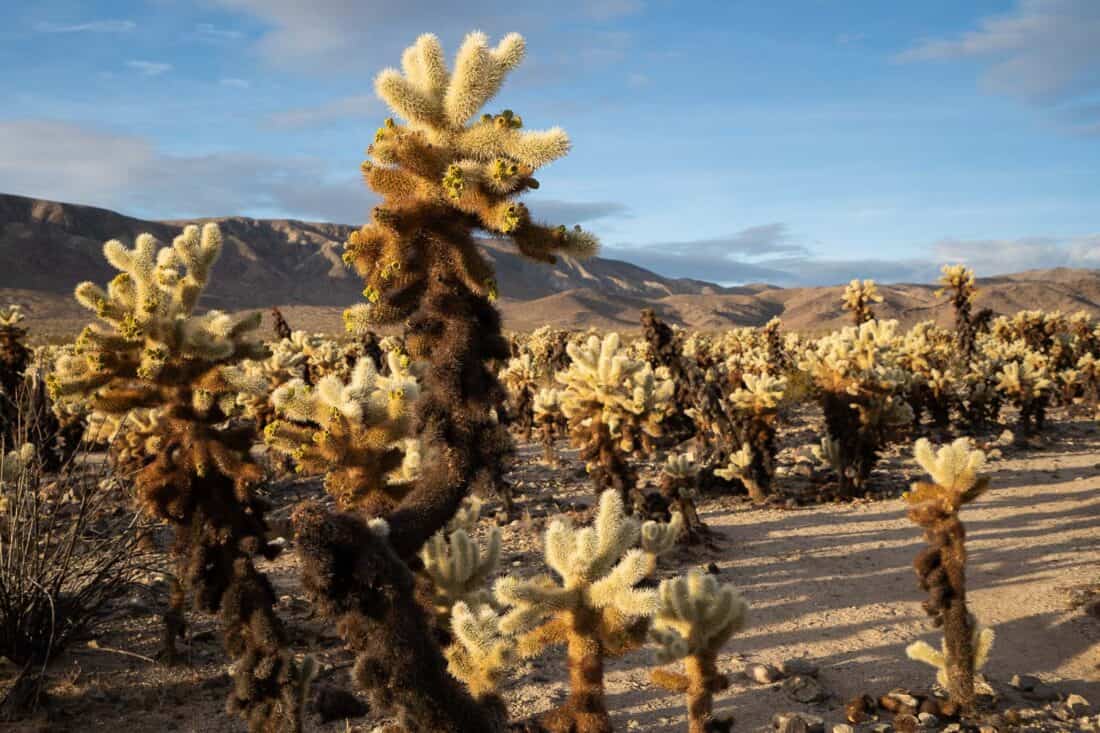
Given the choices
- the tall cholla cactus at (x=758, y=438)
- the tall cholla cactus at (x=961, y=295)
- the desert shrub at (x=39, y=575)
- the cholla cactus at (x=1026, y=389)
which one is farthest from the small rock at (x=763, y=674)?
the tall cholla cactus at (x=961, y=295)

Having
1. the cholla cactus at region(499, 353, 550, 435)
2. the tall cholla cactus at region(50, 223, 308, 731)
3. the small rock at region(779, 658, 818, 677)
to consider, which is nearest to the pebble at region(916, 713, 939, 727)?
the small rock at region(779, 658, 818, 677)

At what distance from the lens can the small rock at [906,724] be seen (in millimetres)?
5859

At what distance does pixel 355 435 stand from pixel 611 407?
6.27 meters

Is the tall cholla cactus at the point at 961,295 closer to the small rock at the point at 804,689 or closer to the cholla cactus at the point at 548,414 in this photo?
the cholla cactus at the point at 548,414

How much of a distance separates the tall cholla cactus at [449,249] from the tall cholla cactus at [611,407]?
25.7 ft

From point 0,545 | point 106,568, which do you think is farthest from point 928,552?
point 0,545

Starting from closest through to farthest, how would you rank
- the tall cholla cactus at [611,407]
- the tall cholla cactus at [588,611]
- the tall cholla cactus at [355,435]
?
the tall cholla cactus at [588,611] < the tall cholla cactus at [355,435] < the tall cholla cactus at [611,407]

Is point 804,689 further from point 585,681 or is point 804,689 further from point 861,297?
point 861,297

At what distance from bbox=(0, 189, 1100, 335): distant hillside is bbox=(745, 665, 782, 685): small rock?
260 feet

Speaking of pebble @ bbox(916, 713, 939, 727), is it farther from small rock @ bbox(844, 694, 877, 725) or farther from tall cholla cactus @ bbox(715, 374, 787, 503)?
tall cholla cactus @ bbox(715, 374, 787, 503)

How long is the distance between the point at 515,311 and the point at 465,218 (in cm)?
13236

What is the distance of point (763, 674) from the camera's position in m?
6.91

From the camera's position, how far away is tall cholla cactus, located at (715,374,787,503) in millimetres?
13773

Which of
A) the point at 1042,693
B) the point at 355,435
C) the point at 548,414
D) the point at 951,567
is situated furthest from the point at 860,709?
the point at 548,414
